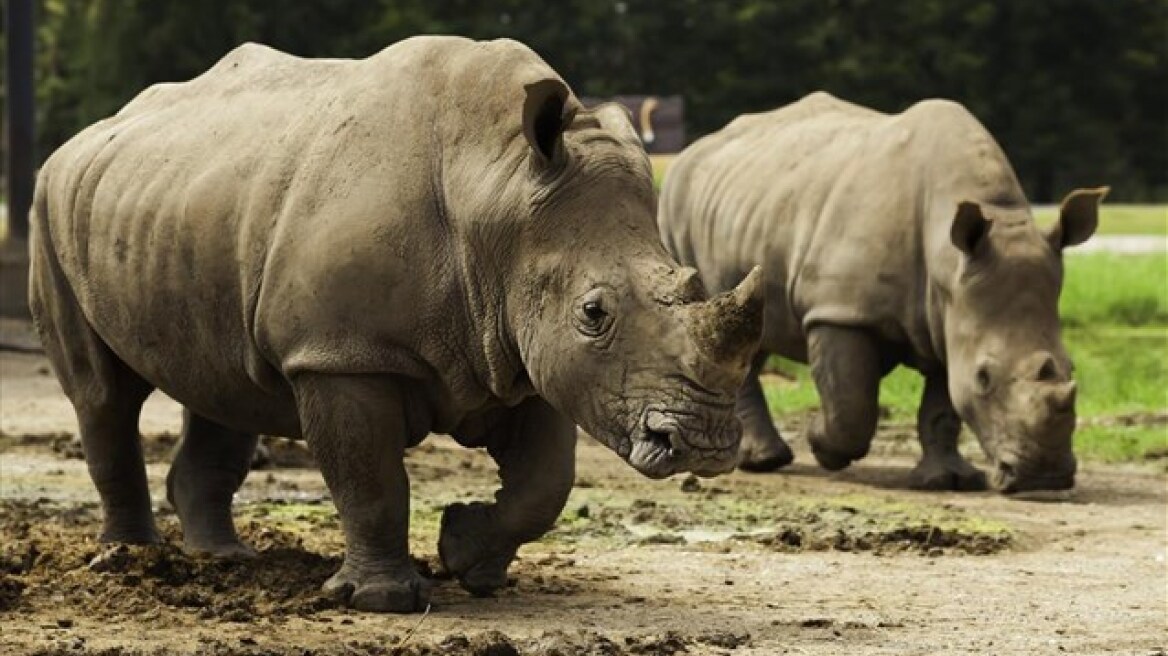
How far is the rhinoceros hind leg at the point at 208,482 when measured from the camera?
908 cm

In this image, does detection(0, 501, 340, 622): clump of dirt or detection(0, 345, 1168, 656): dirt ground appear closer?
detection(0, 345, 1168, 656): dirt ground

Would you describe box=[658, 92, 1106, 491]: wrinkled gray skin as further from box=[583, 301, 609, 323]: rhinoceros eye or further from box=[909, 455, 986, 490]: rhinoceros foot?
box=[583, 301, 609, 323]: rhinoceros eye

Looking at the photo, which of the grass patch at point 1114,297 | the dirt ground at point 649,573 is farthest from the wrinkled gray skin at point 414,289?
the grass patch at point 1114,297

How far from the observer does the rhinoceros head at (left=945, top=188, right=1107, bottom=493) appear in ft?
36.7

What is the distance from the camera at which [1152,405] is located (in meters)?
14.9

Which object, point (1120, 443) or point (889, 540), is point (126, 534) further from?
point (1120, 443)

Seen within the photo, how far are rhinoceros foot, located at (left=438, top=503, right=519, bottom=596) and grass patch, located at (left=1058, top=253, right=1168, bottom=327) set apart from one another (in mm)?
10920

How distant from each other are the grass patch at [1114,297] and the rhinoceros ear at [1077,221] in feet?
23.1

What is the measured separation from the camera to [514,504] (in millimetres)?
8133

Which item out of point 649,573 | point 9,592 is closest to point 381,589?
point 9,592

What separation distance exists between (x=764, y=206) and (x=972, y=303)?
1.80 metres

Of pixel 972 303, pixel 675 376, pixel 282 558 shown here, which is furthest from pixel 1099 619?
pixel 972 303

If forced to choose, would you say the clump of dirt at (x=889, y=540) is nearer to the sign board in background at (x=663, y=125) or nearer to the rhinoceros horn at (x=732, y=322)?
the rhinoceros horn at (x=732, y=322)

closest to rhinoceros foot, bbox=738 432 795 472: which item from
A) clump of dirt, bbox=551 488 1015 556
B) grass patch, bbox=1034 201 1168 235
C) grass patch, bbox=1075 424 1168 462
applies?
clump of dirt, bbox=551 488 1015 556
